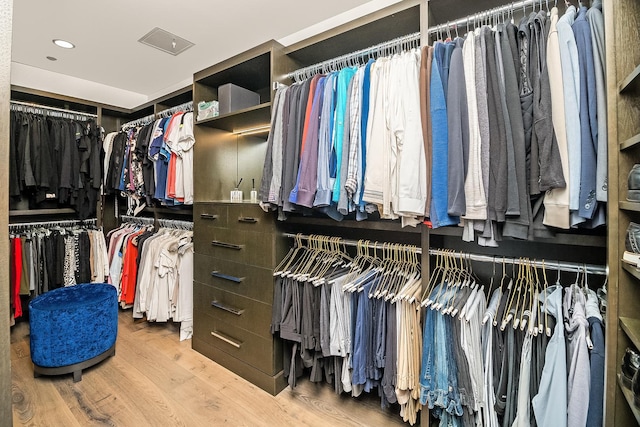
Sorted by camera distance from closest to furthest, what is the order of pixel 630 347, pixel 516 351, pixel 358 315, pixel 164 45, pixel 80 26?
pixel 630 347 → pixel 516 351 → pixel 358 315 → pixel 80 26 → pixel 164 45

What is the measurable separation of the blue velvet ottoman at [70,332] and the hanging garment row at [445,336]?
1279mm

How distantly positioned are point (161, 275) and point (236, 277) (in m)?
0.97

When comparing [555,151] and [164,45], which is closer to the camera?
[555,151]

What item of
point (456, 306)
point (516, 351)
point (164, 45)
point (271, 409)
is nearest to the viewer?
point (516, 351)

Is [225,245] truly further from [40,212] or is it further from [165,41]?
[40,212]

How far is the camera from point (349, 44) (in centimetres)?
176

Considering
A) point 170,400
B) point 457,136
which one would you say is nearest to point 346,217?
point 457,136

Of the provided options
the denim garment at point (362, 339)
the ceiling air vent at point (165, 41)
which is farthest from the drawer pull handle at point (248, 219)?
the ceiling air vent at point (165, 41)

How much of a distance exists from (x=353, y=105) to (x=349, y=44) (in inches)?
23.8

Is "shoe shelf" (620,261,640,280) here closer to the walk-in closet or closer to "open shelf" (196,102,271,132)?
the walk-in closet

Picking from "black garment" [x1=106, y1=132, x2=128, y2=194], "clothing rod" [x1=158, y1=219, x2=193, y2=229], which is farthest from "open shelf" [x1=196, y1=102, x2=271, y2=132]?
"black garment" [x1=106, y1=132, x2=128, y2=194]

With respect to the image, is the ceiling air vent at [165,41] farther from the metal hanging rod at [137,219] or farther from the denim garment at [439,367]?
the denim garment at [439,367]

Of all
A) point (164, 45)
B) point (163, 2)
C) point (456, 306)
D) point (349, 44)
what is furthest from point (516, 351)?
point (164, 45)

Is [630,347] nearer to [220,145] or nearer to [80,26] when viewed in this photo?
[220,145]
